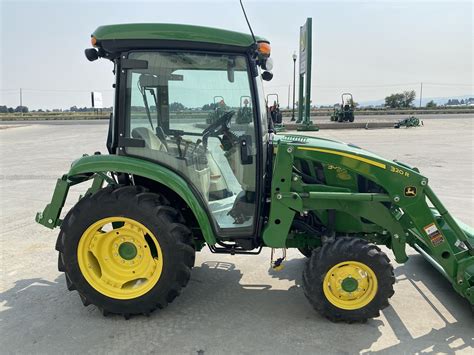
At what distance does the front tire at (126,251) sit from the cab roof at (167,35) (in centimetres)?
115

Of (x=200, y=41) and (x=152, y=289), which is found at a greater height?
(x=200, y=41)

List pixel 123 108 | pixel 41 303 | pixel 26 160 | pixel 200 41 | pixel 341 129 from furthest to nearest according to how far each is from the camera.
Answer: pixel 341 129 → pixel 26 160 → pixel 41 303 → pixel 123 108 → pixel 200 41

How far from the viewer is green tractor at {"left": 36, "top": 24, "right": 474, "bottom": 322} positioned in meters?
3.15

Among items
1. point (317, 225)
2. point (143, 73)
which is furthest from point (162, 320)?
point (143, 73)

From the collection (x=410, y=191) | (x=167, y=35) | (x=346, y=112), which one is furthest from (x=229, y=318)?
(x=346, y=112)

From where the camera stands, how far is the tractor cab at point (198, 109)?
3076 mm

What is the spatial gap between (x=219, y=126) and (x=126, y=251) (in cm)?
129

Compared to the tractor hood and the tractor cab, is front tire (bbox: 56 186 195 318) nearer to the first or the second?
the tractor cab

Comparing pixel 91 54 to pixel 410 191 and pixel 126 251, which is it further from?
pixel 410 191

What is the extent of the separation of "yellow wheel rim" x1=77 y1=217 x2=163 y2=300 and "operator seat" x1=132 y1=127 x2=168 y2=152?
643mm

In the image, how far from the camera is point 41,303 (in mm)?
3543

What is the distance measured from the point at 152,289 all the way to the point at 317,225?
59.2 inches

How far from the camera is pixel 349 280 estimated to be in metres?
3.16

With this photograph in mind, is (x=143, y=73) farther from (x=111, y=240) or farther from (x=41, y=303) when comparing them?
(x=41, y=303)
